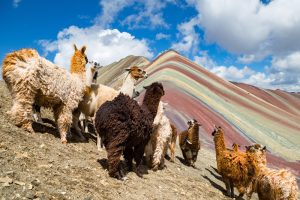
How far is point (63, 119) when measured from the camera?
832cm

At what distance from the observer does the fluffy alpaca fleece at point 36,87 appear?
24.6 feet

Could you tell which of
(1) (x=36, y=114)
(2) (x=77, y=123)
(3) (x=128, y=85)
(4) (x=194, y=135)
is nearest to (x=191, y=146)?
(4) (x=194, y=135)

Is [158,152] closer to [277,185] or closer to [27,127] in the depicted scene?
[277,185]

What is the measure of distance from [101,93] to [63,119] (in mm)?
1739

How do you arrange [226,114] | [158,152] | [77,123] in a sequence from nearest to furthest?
[158,152] → [77,123] → [226,114]

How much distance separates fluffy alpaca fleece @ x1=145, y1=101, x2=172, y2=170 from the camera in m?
9.07

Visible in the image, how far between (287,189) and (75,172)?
4466mm

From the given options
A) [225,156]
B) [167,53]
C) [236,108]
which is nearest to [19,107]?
[225,156]

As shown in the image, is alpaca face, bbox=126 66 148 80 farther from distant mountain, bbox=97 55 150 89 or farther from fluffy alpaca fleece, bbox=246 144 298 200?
distant mountain, bbox=97 55 150 89

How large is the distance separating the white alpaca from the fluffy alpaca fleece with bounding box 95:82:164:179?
1.40 m

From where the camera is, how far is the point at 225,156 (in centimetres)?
986

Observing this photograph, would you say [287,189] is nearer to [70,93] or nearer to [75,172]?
[75,172]

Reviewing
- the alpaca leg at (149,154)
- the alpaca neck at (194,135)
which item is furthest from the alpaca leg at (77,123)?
the alpaca neck at (194,135)

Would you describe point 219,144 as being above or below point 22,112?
above
